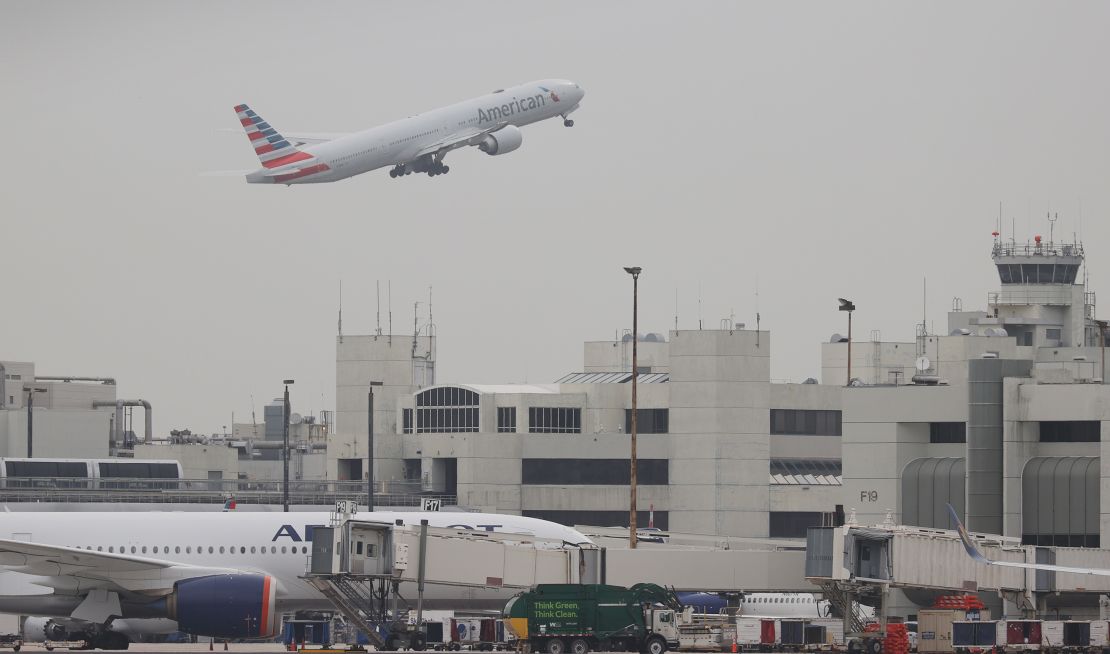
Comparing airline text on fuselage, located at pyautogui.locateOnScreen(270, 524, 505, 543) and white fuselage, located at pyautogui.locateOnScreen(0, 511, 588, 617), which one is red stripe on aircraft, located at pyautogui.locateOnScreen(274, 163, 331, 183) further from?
airline text on fuselage, located at pyautogui.locateOnScreen(270, 524, 505, 543)

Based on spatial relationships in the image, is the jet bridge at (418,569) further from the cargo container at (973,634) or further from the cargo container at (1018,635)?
the cargo container at (1018,635)

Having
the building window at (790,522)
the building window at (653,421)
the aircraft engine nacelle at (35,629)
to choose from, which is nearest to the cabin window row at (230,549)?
the aircraft engine nacelle at (35,629)

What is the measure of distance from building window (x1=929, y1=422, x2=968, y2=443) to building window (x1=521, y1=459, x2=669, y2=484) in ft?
244

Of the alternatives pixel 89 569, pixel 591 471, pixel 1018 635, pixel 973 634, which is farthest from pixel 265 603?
pixel 591 471

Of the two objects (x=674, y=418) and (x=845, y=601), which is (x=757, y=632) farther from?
(x=674, y=418)

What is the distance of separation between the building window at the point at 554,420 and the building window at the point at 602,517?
756cm

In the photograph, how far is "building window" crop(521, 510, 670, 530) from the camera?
157 meters

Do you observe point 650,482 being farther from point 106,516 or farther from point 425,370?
point 106,516

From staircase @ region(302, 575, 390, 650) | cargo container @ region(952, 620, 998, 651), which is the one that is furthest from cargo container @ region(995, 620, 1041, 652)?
staircase @ region(302, 575, 390, 650)

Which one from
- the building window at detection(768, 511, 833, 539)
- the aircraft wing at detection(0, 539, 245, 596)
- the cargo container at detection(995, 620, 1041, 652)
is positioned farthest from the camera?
the building window at detection(768, 511, 833, 539)

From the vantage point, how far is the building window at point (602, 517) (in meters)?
157

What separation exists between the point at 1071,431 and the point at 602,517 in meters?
82.3

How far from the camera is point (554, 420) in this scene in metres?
162

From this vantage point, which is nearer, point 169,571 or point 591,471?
point 169,571
